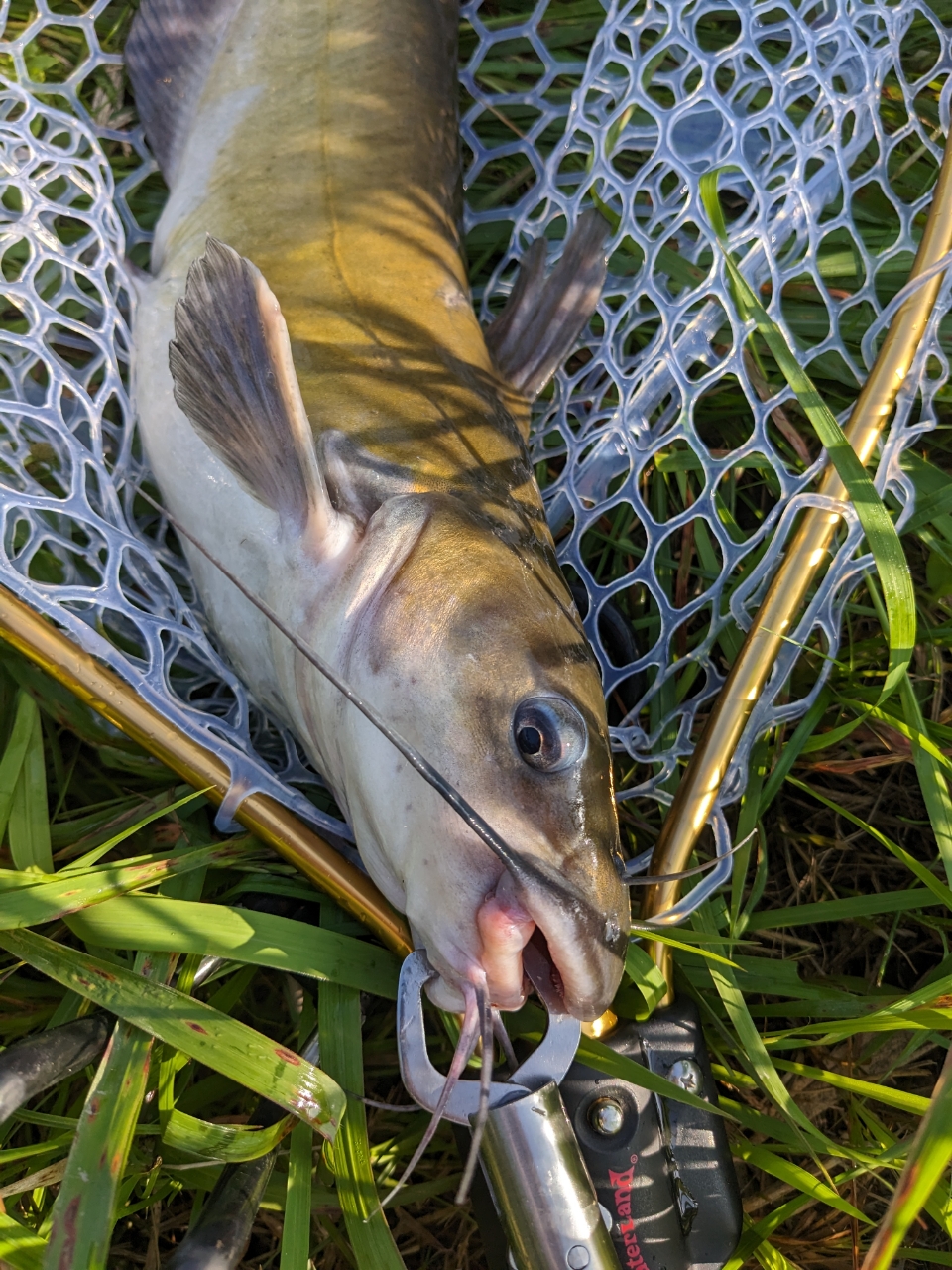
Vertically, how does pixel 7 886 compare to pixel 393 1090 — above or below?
above

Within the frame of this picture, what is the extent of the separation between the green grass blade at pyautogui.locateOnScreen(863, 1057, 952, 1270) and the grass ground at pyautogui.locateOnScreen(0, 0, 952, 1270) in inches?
19.3

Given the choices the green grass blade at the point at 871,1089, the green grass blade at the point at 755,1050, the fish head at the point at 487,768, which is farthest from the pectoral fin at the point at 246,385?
the green grass blade at the point at 871,1089

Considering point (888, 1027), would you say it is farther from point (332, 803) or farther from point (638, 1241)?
point (332, 803)

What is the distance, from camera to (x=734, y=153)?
2.15 meters

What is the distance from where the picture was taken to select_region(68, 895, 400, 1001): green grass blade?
1.70 m

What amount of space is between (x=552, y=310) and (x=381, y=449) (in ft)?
1.91

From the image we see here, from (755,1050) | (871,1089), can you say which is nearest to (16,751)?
(755,1050)

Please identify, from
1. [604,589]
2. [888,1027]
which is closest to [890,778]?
[888,1027]

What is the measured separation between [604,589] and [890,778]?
86 cm

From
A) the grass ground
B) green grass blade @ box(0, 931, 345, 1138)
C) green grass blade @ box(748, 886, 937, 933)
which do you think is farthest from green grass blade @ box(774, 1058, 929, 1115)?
green grass blade @ box(0, 931, 345, 1138)

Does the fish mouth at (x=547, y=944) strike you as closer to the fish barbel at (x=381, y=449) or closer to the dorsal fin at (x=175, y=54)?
the fish barbel at (x=381, y=449)

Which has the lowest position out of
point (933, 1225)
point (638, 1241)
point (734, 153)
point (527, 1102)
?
point (933, 1225)

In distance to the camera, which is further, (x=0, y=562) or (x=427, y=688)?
(x=0, y=562)

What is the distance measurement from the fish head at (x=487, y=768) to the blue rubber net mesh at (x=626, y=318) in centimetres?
35
